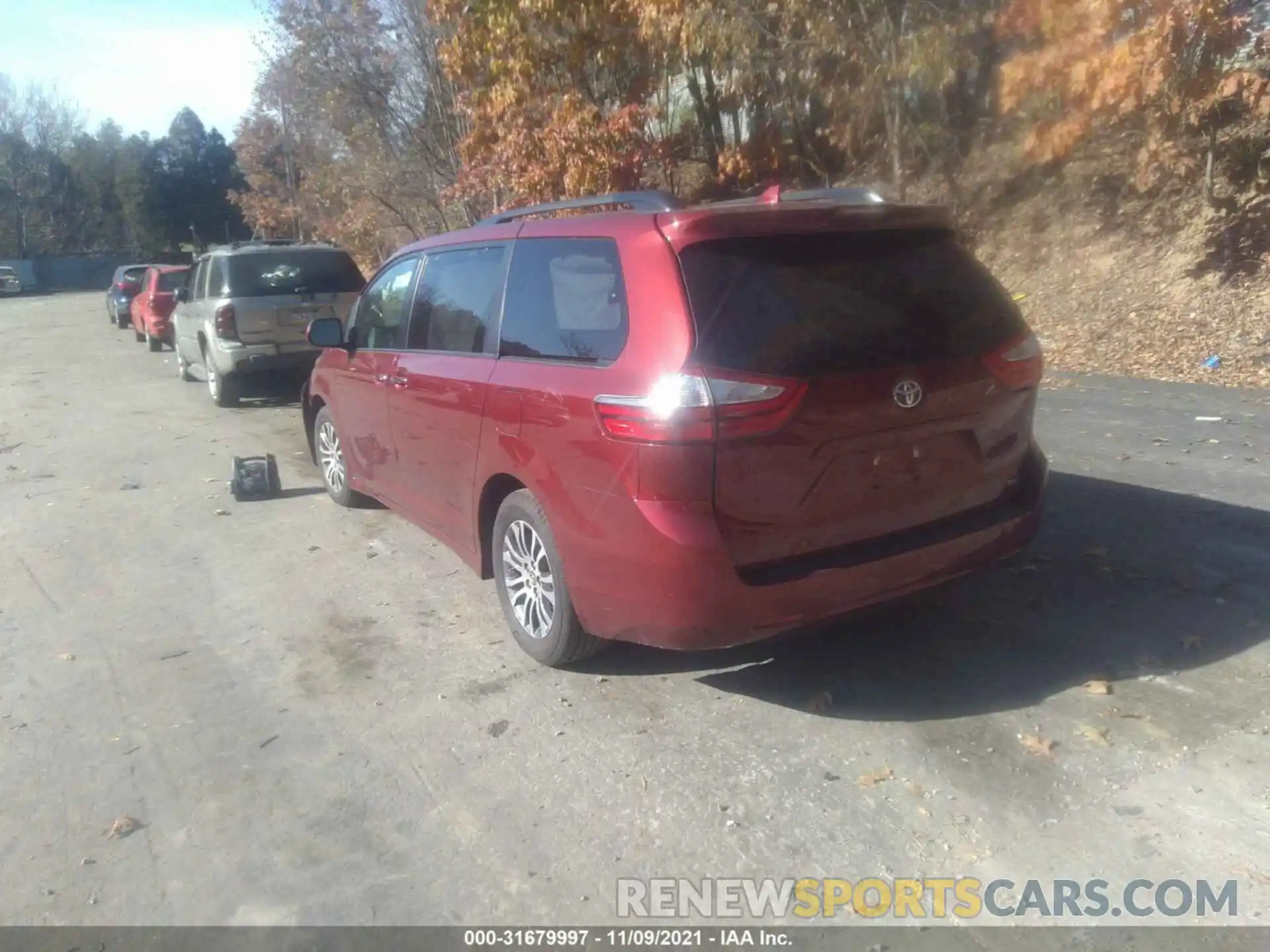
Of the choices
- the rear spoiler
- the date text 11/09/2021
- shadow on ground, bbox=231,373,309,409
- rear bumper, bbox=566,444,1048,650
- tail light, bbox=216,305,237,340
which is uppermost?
the rear spoiler

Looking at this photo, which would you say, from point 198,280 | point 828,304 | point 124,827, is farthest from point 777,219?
point 198,280

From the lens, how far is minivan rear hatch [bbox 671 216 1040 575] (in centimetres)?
390

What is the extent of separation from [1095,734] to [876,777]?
2.83 ft

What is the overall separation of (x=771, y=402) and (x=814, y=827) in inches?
56.0

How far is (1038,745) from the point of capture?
3.97 m

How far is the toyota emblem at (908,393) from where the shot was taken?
160 inches

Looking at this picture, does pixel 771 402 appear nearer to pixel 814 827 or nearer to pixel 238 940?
pixel 814 827

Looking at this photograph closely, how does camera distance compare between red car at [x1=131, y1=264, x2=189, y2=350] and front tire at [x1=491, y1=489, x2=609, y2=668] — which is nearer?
front tire at [x1=491, y1=489, x2=609, y2=668]

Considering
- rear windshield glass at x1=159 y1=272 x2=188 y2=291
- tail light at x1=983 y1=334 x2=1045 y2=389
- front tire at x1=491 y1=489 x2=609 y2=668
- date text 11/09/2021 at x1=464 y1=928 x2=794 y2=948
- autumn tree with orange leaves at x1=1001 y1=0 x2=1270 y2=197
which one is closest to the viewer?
date text 11/09/2021 at x1=464 y1=928 x2=794 y2=948

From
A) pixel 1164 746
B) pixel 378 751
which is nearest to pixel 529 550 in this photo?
pixel 378 751

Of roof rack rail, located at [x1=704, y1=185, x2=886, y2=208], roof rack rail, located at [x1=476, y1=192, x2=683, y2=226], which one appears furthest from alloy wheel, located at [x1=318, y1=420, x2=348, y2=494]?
roof rack rail, located at [x1=704, y1=185, x2=886, y2=208]

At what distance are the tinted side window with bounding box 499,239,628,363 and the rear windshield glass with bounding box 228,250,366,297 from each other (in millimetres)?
8314

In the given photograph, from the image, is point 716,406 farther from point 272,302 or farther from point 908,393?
point 272,302

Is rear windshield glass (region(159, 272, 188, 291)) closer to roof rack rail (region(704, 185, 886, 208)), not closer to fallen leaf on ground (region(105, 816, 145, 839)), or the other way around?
roof rack rail (region(704, 185, 886, 208))
